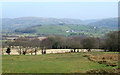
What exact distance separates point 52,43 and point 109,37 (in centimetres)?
2741

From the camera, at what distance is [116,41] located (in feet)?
209

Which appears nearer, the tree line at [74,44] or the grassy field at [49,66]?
the grassy field at [49,66]

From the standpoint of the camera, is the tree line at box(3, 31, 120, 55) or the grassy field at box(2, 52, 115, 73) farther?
the tree line at box(3, 31, 120, 55)

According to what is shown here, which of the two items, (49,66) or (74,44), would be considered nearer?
(49,66)

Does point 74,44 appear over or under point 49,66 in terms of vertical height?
over

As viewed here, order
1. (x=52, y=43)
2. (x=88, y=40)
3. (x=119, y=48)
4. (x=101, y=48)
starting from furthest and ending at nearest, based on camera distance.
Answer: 1. (x=52, y=43)
2. (x=101, y=48)
3. (x=88, y=40)
4. (x=119, y=48)

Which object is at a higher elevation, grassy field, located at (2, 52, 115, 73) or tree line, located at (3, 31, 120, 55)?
tree line, located at (3, 31, 120, 55)

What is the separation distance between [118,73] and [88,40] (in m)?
48.6

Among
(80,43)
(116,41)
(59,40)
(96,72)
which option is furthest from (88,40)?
(96,72)

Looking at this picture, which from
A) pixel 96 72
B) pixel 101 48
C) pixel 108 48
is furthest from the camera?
pixel 101 48

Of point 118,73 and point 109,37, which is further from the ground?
point 109,37

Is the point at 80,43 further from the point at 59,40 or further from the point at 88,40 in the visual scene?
the point at 59,40

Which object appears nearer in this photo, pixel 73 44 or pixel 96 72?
pixel 96 72

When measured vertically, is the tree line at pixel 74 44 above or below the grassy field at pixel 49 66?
above
